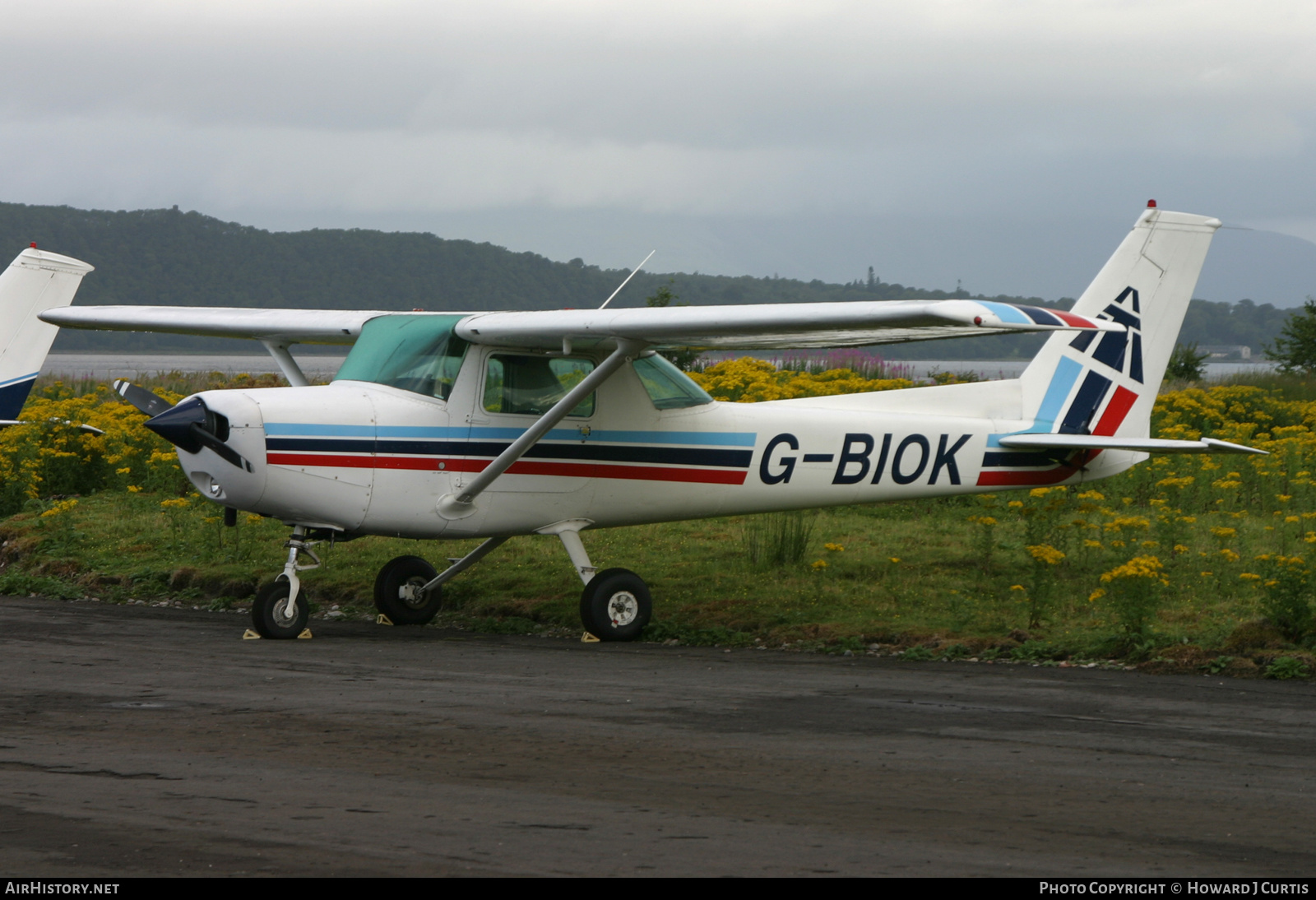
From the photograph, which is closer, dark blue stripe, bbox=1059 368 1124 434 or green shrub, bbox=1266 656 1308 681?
green shrub, bbox=1266 656 1308 681

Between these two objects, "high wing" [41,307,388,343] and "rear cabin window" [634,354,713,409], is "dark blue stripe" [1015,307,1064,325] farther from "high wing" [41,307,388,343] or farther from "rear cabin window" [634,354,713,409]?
"high wing" [41,307,388,343]

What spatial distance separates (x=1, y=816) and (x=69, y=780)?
63 centimetres

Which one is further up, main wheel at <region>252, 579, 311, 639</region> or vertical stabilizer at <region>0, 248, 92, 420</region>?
vertical stabilizer at <region>0, 248, 92, 420</region>

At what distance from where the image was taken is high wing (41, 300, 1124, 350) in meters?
8.47

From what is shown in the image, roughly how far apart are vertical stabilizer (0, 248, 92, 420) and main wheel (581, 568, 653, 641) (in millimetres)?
7864

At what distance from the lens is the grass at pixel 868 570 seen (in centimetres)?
1027

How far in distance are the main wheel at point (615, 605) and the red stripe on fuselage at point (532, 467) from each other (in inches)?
32.3

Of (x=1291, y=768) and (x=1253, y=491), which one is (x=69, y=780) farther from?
(x=1253, y=491)

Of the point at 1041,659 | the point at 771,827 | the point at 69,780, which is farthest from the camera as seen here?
the point at 1041,659

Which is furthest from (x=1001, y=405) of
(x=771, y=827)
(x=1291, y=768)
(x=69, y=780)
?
(x=69, y=780)

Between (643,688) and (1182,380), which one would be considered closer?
(643,688)

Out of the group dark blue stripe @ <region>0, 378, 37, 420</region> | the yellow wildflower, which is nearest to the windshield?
the yellow wildflower

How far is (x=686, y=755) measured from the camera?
6531mm

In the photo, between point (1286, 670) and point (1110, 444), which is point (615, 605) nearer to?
point (1110, 444)
